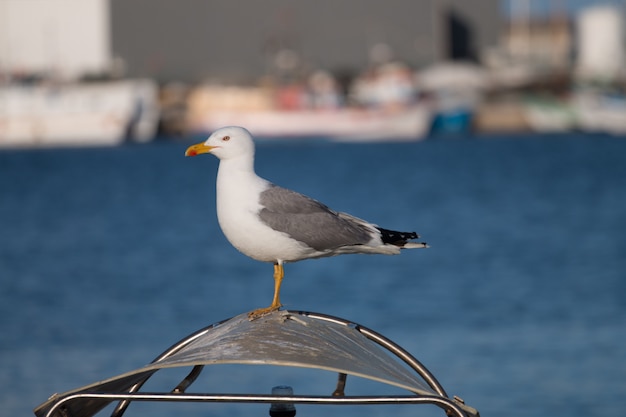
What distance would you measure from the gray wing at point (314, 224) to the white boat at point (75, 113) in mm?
68216

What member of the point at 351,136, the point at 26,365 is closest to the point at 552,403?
the point at 26,365

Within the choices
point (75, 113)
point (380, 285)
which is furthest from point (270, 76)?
point (380, 285)

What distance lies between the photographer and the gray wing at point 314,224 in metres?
4.47

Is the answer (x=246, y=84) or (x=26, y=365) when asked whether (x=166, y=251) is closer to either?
(x=26, y=365)

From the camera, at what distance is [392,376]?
3322 millimetres

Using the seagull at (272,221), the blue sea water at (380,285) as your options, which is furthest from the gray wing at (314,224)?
the blue sea water at (380,285)

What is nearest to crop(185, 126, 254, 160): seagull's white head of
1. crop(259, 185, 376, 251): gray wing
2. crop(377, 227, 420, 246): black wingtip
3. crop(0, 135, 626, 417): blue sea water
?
crop(259, 185, 376, 251): gray wing

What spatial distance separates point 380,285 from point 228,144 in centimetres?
1520

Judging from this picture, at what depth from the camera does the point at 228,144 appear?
4367 millimetres

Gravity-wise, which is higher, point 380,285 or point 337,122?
point 337,122

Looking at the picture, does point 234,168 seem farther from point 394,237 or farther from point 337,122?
point 337,122

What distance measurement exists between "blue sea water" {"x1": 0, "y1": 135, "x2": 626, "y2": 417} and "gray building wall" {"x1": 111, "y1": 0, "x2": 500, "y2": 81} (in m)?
28.0

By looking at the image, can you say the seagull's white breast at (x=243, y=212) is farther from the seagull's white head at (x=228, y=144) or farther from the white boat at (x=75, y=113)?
the white boat at (x=75, y=113)

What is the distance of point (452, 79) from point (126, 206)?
40.4 m
